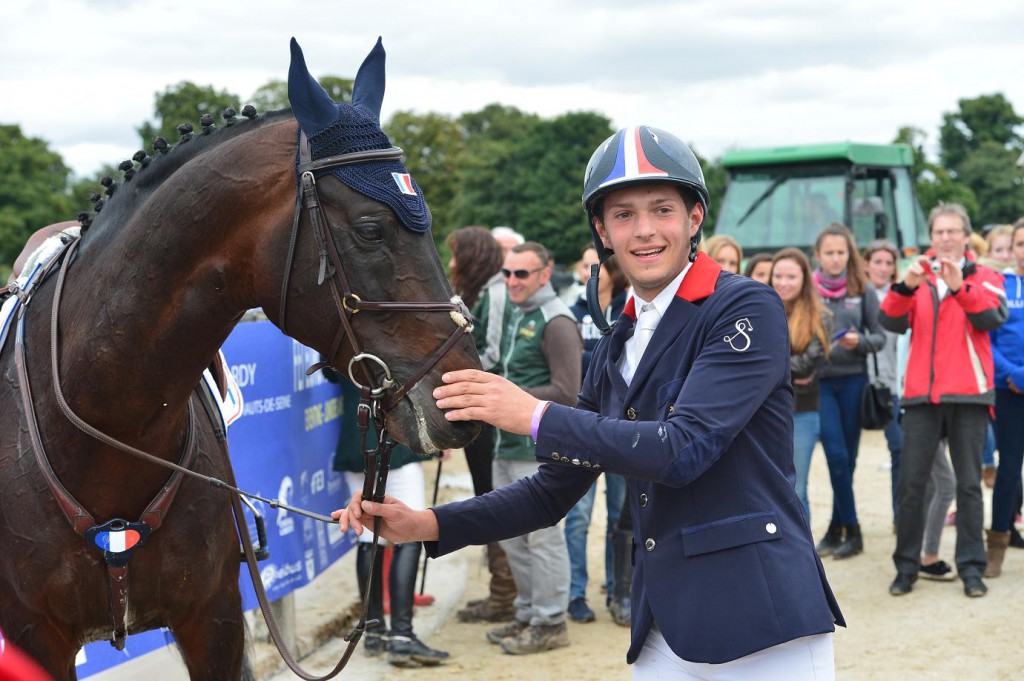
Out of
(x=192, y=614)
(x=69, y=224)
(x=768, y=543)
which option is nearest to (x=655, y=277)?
(x=768, y=543)

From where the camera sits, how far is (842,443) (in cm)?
745

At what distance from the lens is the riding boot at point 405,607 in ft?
18.4

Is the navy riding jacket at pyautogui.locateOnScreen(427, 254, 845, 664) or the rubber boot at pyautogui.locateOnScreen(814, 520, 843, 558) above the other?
the navy riding jacket at pyautogui.locateOnScreen(427, 254, 845, 664)

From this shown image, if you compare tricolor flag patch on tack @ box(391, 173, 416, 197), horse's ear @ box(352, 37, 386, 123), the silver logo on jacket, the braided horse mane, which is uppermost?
horse's ear @ box(352, 37, 386, 123)

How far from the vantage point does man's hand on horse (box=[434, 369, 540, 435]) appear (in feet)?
7.25

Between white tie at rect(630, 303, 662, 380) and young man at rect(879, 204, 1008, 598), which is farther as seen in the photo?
young man at rect(879, 204, 1008, 598)

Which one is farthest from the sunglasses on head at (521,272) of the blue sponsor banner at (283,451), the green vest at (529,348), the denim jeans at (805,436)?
the denim jeans at (805,436)

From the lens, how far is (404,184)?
2.48 meters

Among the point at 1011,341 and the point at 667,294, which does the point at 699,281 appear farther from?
the point at 1011,341

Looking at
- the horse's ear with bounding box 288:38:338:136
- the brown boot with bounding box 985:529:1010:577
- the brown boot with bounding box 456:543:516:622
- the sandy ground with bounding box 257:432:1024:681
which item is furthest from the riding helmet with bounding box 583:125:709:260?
the brown boot with bounding box 985:529:1010:577

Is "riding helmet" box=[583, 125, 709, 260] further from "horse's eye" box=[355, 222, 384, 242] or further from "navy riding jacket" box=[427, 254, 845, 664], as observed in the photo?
"horse's eye" box=[355, 222, 384, 242]

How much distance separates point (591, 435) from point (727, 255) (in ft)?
17.6

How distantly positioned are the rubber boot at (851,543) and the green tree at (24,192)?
4008 cm

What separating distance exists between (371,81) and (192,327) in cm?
80
